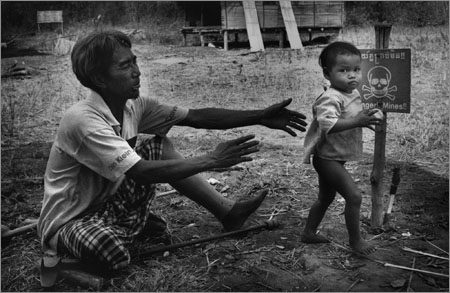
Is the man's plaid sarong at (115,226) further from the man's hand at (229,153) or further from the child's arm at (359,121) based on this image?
the child's arm at (359,121)

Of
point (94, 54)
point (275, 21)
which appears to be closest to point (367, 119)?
point (94, 54)

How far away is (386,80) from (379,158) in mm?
469

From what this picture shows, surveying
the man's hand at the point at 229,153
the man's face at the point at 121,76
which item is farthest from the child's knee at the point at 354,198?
the man's face at the point at 121,76

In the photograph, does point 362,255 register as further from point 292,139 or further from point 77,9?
point 77,9

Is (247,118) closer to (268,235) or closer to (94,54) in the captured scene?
(268,235)

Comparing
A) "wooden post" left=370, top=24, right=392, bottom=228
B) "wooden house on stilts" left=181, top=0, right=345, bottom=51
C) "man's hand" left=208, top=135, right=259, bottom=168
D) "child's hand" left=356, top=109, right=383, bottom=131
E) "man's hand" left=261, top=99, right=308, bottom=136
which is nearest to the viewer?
"man's hand" left=208, top=135, right=259, bottom=168

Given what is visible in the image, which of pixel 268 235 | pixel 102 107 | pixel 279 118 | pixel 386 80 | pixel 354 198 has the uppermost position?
pixel 386 80

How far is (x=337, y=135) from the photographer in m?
2.67

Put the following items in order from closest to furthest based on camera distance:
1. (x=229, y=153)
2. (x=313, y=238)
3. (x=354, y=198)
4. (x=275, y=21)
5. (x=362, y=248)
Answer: (x=229, y=153)
(x=354, y=198)
(x=362, y=248)
(x=313, y=238)
(x=275, y=21)

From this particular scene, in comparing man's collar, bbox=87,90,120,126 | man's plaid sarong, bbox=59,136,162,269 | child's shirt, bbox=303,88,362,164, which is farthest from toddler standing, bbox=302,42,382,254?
man's collar, bbox=87,90,120,126

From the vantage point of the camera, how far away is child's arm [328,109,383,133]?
248 cm

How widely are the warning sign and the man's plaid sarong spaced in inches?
48.2

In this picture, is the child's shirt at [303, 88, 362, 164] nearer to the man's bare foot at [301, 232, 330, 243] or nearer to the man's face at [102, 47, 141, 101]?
the man's bare foot at [301, 232, 330, 243]

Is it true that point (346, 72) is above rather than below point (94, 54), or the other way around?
below
